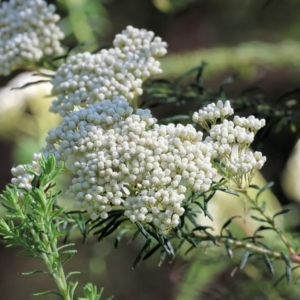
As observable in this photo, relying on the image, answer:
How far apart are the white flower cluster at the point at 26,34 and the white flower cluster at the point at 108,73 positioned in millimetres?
87

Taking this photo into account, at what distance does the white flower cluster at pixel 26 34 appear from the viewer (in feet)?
1.87

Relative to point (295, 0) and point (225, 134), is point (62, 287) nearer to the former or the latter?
point (225, 134)

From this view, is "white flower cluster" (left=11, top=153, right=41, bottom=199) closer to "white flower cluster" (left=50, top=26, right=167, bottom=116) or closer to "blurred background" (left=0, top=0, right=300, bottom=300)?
"white flower cluster" (left=50, top=26, right=167, bottom=116)

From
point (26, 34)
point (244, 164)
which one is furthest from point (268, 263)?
point (26, 34)

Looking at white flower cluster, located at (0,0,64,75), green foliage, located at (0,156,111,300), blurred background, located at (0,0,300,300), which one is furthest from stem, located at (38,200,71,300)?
blurred background, located at (0,0,300,300)

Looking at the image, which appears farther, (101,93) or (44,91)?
(44,91)

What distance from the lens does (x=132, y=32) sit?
20.5 inches

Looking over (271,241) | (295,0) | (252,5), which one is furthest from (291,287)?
(252,5)

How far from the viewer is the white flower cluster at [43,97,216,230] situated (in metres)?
0.36

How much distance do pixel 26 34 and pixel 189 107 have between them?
0.77m

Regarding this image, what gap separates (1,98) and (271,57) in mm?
597

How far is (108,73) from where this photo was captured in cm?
A: 48

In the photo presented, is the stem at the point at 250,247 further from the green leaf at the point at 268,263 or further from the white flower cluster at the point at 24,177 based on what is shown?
the white flower cluster at the point at 24,177

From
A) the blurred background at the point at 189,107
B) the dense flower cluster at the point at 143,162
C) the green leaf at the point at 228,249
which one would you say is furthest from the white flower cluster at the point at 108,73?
the blurred background at the point at 189,107
